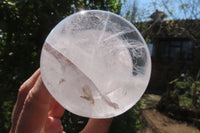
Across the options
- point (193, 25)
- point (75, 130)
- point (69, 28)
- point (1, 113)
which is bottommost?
point (75, 130)

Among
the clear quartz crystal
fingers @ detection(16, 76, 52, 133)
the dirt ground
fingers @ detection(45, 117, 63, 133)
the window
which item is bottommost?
the dirt ground

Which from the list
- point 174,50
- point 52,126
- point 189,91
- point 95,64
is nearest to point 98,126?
point 52,126

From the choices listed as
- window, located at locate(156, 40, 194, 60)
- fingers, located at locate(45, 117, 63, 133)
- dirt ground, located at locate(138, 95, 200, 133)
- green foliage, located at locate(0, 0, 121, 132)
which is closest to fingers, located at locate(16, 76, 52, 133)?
fingers, located at locate(45, 117, 63, 133)

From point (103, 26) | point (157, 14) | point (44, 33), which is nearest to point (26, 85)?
point (103, 26)

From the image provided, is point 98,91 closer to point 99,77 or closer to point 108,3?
point 99,77

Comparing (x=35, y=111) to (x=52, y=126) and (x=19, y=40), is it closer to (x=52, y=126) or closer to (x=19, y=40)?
(x=52, y=126)

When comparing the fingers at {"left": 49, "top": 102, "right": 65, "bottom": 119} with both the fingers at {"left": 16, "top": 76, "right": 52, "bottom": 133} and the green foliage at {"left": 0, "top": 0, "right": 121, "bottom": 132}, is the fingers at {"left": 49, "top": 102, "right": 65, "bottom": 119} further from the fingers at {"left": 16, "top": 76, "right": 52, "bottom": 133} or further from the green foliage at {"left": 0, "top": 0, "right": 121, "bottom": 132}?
the green foliage at {"left": 0, "top": 0, "right": 121, "bottom": 132}

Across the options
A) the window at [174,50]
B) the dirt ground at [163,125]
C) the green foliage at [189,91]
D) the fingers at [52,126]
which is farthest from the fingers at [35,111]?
the window at [174,50]
